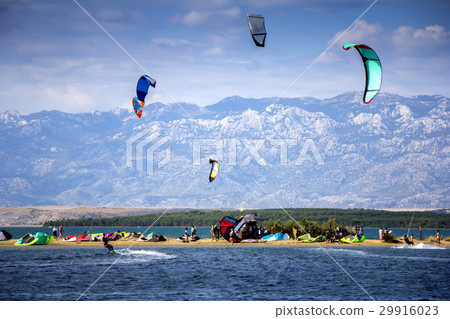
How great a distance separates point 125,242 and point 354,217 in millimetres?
118729

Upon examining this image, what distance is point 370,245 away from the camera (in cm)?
5153

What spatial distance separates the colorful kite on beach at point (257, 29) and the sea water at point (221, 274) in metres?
11.6

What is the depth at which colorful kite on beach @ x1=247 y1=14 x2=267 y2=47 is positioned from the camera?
28500 mm

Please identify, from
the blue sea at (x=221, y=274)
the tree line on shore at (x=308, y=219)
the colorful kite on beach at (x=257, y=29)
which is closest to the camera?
the blue sea at (x=221, y=274)

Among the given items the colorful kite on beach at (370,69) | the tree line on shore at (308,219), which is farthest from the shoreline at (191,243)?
the tree line on shore at (308,219)

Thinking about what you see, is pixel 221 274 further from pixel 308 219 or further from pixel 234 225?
pixel 308 219

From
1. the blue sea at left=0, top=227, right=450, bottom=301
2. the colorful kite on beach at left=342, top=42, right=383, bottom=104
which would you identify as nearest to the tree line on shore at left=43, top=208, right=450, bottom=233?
the blue sea at left=0, top=227, right=450, bottom=301

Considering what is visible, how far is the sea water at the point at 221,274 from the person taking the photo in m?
24.6

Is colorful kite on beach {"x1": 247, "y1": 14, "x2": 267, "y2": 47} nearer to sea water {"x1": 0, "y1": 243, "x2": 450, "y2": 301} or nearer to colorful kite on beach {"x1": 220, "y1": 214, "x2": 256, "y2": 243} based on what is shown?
sea water {"x1": 0, "y1": 243, "x2": 450, "y2": 301}

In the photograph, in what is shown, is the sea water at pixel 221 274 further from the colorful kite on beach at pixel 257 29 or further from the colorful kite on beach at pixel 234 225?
the colorful kite on beach at pixel 257 29

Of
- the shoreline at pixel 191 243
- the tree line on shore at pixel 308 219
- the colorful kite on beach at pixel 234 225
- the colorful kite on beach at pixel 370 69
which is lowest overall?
the tree line on shore at pixel 308 219

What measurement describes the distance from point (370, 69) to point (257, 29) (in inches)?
228
